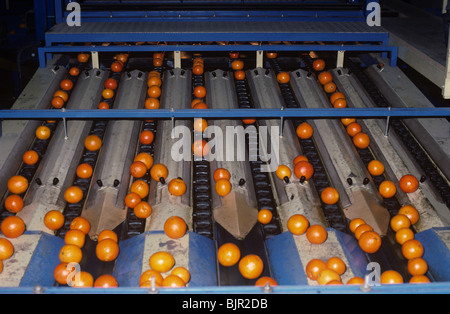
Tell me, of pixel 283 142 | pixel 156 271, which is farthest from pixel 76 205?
pixel 283 142

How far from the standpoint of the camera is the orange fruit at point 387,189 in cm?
543

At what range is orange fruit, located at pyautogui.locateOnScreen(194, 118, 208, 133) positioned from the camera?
6.73m

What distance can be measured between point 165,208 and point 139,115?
1.46 meters

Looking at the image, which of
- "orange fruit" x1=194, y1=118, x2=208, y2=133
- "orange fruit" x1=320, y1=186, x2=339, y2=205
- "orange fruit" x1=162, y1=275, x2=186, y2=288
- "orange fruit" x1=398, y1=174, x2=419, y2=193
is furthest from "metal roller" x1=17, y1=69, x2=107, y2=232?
"orange fruit" x1=398, y1=174, x2=419, y2=193

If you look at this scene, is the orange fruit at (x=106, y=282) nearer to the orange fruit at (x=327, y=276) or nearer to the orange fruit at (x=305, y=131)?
the orange fruit at (x=327, y=276)

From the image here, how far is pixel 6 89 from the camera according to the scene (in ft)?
32.7

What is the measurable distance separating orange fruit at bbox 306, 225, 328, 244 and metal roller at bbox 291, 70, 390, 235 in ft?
2.52

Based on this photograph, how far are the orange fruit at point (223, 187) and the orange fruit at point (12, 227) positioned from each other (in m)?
2.23

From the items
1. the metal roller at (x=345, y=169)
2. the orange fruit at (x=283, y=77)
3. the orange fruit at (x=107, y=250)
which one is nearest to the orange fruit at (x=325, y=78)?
the metal roller at (x=345, y=169)

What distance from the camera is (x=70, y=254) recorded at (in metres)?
4.36

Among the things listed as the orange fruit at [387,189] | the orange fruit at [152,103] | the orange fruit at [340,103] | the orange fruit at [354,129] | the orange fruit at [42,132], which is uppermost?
the orange fruit at [340,103]

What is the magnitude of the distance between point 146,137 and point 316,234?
307cm

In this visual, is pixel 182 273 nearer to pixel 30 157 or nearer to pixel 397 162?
pixel 30 157

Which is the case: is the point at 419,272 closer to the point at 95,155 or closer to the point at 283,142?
the point at 283,142
